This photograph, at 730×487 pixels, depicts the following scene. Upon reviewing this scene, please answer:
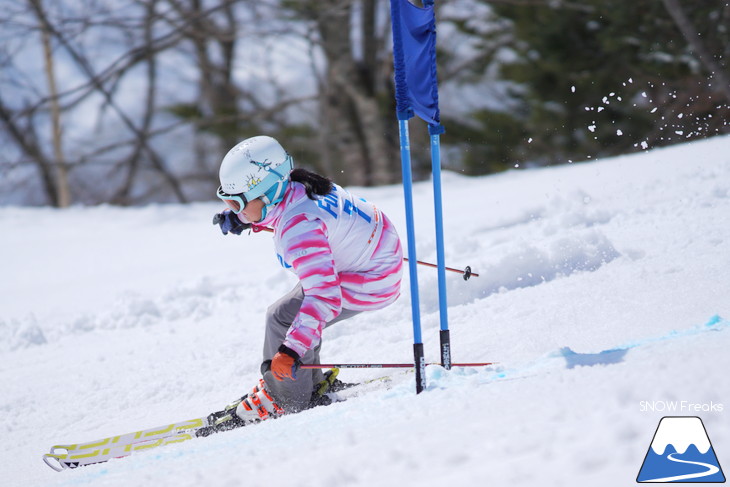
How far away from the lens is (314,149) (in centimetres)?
1992

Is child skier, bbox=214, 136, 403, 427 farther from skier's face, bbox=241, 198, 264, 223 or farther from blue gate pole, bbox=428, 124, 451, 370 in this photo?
blue gate pole, bbox=428, 124, 451, 370

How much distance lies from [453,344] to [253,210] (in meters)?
1.36

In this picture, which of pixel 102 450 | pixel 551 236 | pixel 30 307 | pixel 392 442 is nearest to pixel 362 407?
pixel 392 442

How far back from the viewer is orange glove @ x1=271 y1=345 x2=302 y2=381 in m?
3.00

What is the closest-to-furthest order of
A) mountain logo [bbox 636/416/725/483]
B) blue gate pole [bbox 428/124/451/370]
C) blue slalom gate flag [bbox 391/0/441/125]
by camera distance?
mountain logo [bbox 636/416/725/483]
blue slalom gate flag [bbox 391/0/441/125]
blue gate pole [bbox 428/124/451/370]

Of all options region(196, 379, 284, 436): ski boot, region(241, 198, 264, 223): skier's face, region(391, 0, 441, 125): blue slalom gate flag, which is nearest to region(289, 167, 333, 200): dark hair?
region(241, 198, 264, 223): skier's face

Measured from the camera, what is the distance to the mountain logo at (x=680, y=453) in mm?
1749

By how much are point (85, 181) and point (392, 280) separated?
2129cm

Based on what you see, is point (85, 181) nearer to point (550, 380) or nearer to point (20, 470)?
point (20, 470)

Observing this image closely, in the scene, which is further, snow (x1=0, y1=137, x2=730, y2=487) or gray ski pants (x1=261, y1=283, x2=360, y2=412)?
gray ski pants (x1=261, y1=283, x2=360, y2=412)

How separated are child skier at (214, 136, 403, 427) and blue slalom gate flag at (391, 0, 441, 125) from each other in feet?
2.07

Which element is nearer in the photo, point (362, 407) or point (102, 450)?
point (362, 407)

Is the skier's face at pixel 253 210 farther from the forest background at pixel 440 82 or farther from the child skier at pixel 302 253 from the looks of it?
the forest background at pixel 440 82

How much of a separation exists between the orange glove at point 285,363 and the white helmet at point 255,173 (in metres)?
0.71
